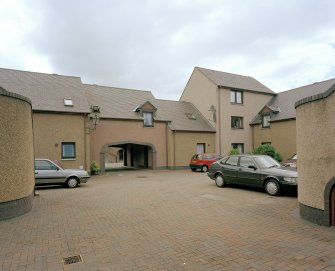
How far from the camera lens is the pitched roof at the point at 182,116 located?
84.8 ft

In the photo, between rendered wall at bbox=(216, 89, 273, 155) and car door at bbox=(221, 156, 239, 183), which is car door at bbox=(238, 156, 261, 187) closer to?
car door at bbox=(221, 156, 239, 183)

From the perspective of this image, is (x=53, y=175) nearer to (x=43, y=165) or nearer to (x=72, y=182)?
(x=43, y=165)

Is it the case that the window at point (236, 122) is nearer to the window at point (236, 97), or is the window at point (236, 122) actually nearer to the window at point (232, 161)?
the window at point (236, 97)

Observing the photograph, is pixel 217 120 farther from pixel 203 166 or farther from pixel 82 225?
pixel 82 225

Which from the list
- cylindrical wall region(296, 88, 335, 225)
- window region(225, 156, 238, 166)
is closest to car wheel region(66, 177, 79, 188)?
window region(225, 156, 238, 166)

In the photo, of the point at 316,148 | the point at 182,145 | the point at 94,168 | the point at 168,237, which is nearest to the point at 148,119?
the point at 182,145

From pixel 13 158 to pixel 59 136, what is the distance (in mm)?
12459

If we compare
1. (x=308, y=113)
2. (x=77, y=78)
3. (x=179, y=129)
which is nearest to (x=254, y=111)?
(x=179, y=129)

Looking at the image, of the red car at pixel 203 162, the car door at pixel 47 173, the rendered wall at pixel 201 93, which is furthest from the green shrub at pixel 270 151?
the car door at pixel 47 173

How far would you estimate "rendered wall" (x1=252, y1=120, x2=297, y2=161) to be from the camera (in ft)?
79.5

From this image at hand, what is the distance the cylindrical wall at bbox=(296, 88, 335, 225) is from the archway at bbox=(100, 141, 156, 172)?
687 inches

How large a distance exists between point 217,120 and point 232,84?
15.3 feet

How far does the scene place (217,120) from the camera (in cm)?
2697

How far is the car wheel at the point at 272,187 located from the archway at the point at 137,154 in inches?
580
